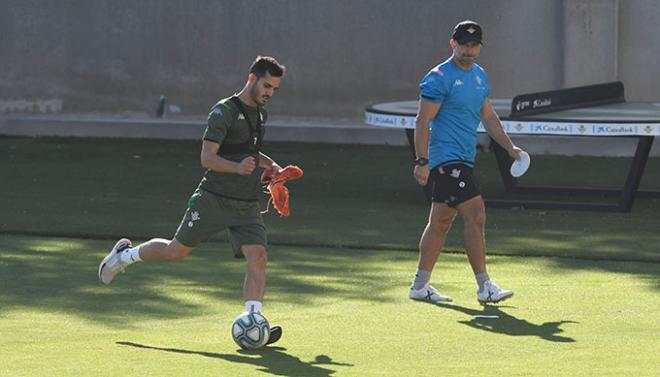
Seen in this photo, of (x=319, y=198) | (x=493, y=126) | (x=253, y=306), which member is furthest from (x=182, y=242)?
(x=319, y=198)

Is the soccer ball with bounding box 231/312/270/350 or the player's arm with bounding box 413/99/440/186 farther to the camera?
the player's arm with bounding box 413/99/440/186

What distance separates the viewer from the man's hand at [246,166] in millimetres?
8523

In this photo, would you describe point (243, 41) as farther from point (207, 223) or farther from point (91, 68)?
point (207, 223)

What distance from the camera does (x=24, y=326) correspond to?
9.04 meters

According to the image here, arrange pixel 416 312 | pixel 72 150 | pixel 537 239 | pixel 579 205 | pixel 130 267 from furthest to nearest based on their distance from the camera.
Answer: pixel 72 150 → pixel 579 205 → pixel 537 239 → pixel 130 267 → pixel 416 312

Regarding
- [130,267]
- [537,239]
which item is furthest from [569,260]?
[130,267]

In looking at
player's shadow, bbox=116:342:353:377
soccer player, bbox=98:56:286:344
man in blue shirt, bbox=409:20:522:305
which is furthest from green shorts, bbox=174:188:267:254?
man in blue shirt, bbox=409:20:522:305

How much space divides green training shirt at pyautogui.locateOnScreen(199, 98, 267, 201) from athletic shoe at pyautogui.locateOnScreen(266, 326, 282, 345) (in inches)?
32.1

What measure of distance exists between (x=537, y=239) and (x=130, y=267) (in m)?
3.59

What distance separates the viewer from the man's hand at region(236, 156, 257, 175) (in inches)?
336

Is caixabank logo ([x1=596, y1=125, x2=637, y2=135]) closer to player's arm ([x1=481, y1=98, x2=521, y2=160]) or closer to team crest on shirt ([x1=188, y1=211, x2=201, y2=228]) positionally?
player's arm ([x1=481, y1=98, x2=521, y2=160])

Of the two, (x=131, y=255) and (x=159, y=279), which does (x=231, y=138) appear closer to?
(x=131, y=255)

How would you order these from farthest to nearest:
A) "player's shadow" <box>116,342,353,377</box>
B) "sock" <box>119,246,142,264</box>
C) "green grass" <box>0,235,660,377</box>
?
1. "sock" <box>119,246,142,264</box>
2. "green grass" <box>0,235,660,377</box>
3. "player's shadow" <box>116,342,353,377</box>

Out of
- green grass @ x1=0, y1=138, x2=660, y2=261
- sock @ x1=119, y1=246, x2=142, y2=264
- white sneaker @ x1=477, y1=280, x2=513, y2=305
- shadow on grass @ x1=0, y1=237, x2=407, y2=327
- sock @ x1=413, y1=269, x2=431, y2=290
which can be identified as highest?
sock @ x1=119, y1=246, x2=142, y2=264
